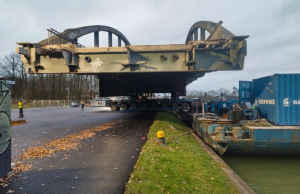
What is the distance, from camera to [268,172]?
6.66 meters

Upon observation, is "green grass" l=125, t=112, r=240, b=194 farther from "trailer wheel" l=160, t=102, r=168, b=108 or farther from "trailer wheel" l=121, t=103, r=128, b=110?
"trailer wheel" l=160, t=102, r=168, b=108

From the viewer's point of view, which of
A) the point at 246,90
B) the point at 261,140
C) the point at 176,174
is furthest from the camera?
the point at 246,90

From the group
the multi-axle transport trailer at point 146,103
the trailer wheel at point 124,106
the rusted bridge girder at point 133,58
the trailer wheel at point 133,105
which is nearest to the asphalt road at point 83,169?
the rusted bridge girder at point 133,58

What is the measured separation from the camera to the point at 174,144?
23.6 ft

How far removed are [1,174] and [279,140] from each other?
8240mm

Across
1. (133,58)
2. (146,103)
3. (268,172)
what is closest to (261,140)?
(268,172)

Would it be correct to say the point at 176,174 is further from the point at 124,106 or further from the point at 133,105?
the point at 133,105

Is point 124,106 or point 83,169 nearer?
point 83,169

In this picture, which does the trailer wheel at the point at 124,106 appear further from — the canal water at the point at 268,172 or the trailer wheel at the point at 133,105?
the canal water at the point at 268,172

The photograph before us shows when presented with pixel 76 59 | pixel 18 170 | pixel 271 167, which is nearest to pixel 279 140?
pixel 271 167

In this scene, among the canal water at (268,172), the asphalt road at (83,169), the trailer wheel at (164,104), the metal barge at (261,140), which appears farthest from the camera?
the trailer wheel at (164,104)

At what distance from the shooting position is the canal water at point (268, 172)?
5535mm

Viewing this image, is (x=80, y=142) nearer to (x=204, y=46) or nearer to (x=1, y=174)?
(x=1, y=174)

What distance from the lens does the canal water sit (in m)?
5.54
